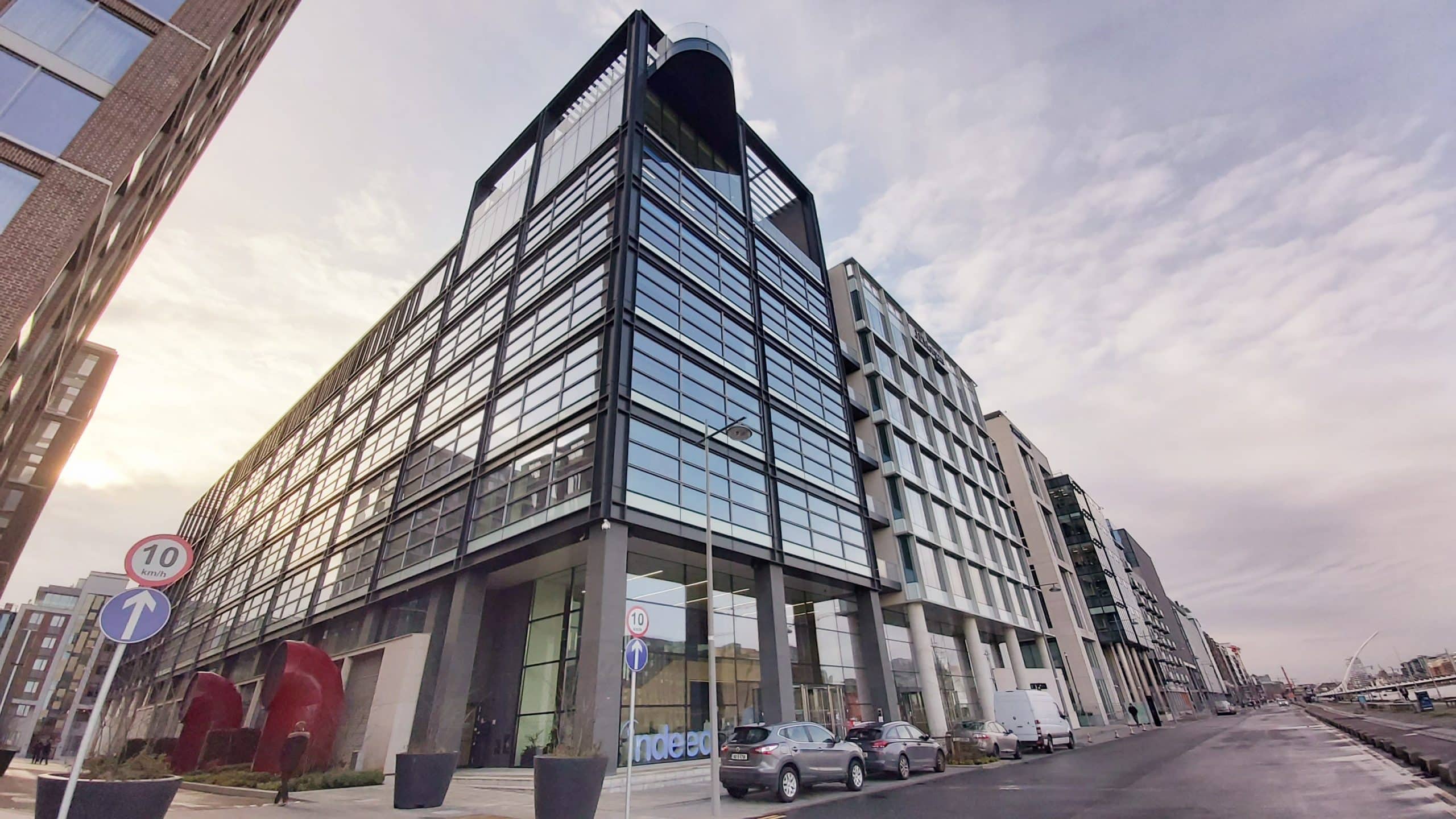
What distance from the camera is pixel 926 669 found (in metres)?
30.9

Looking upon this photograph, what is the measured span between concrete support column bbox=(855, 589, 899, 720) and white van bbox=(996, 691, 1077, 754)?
4903 millimetres

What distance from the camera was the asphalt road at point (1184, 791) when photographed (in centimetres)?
Result: 935

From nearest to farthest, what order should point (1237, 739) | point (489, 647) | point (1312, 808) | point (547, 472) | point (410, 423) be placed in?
point (1312, 808) → point (547, 472) → point (489, 647) → point (1237, 739) → point (410, 423)

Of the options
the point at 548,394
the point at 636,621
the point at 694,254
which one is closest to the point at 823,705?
the point at 548,394

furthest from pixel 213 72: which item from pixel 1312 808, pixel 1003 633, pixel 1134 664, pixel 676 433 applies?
pixel 1134 664

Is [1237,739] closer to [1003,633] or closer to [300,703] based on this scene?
[1003,633]

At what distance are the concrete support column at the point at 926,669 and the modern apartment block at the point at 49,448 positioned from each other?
56637mm

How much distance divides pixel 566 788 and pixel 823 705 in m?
18.9

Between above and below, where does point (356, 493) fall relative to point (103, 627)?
above

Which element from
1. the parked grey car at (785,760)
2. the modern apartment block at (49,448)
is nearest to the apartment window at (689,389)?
the parked grey car at (785,760)

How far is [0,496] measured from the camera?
42.1 metres

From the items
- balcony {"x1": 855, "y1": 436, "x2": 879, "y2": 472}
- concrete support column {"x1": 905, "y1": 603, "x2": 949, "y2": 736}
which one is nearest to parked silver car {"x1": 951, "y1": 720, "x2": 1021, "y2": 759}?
concrete support column {"x1": 905, "y1": 603, "x2": 949, "y2": 736}

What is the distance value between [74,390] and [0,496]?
74.5ft

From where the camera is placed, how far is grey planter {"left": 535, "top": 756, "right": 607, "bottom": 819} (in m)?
9.59
